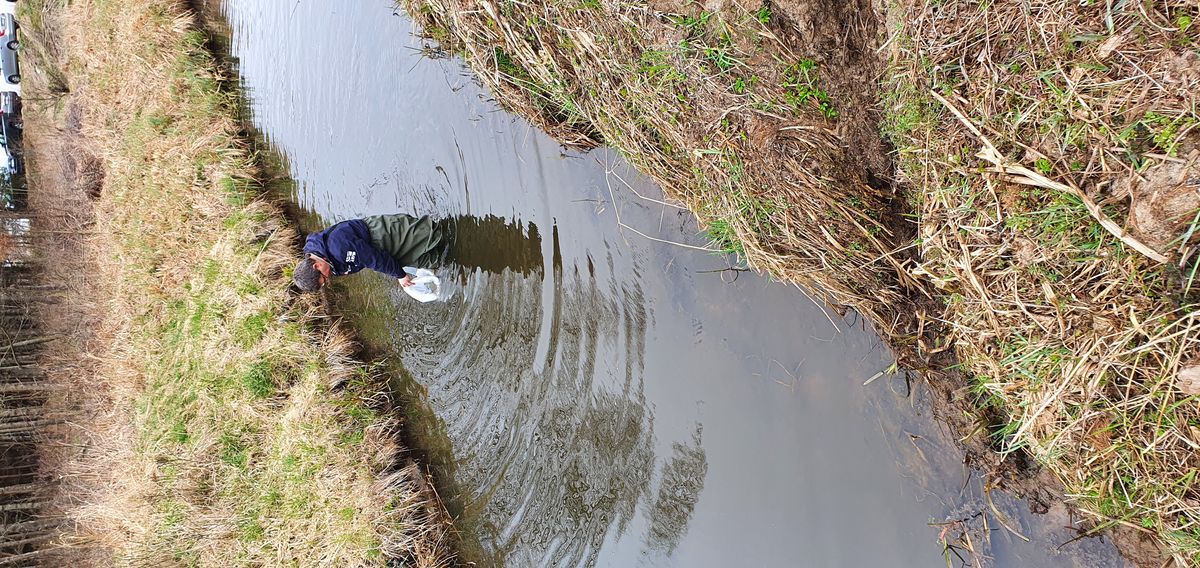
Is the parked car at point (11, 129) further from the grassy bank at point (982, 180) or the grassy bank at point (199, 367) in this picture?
the grassy bank at point (982, 180)

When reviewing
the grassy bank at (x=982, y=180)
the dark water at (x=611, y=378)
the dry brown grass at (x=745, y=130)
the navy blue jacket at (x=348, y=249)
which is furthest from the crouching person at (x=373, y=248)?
the grassy bank at (x=982, y=180)

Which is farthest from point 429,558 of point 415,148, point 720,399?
point 415,148

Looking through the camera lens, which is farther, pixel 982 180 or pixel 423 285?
pixel 423 285

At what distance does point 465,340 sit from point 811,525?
112 inches

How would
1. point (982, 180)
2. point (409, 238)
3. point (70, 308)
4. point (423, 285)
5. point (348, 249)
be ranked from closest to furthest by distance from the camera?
point (982, 180), point (348, 249), point (409, 238), point (423, 285), point (70, 308)

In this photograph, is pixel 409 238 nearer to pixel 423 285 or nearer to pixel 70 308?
pixel 423 285

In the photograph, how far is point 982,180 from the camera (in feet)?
9.44

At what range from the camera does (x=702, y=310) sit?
13.1ft

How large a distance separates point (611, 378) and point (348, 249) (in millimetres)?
2091

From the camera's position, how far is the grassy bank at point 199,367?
219 inches

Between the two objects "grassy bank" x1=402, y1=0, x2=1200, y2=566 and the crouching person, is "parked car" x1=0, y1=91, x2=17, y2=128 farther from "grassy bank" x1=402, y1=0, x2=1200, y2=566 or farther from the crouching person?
"grassy bank" x1=402, y1=0, x2=1200, y2=566

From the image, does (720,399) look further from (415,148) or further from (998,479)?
(415,148)

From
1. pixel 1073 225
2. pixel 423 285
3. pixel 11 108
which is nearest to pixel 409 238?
pixel 423 285

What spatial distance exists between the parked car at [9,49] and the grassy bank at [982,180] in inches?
430
